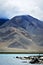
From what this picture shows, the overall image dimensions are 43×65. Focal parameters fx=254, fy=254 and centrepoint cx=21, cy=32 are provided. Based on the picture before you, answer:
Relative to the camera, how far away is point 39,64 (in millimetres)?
55094

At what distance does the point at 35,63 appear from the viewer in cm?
5750

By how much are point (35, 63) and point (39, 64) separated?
2.52 meters
